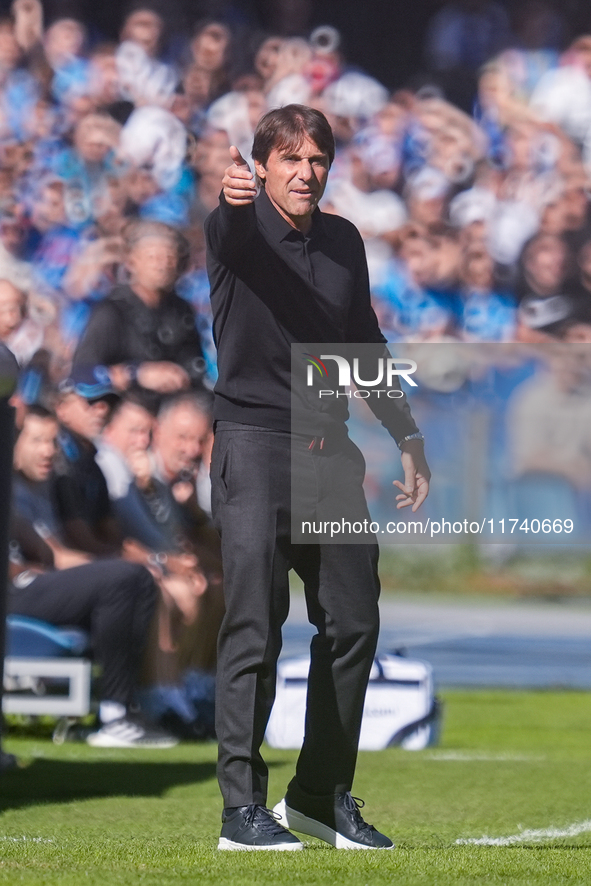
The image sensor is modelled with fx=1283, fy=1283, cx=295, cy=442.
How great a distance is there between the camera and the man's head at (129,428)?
5297mm

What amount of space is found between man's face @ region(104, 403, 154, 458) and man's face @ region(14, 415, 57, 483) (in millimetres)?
254

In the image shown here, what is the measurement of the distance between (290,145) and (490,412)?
243 cm

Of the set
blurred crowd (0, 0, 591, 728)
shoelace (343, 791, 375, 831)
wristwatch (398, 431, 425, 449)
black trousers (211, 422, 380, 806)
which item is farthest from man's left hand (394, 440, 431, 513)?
blurred crowd (0, 0, 591, 728)

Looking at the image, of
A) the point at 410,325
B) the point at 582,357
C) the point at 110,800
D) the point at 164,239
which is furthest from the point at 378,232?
the point at 110,800

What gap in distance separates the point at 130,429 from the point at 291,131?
298cm

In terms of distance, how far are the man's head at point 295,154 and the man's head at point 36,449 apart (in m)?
2.87

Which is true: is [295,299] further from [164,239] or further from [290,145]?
[164,239]

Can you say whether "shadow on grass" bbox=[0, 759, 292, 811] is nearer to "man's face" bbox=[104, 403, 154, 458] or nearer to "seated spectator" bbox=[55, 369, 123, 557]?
"seated spectator" bbox=[55, 369, 123, 557]

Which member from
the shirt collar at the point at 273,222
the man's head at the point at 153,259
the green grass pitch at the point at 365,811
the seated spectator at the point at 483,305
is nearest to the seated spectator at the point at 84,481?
the man's head at the point at 153,259

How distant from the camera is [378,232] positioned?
6211 millimetres

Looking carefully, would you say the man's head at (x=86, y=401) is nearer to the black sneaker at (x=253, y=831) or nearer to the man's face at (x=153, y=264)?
the man's face at (x=153, y=264)

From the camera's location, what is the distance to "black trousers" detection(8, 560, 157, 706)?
488 centimetres

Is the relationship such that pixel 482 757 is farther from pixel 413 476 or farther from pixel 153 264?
pixel 153 264

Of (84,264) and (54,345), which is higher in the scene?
(84,264)
